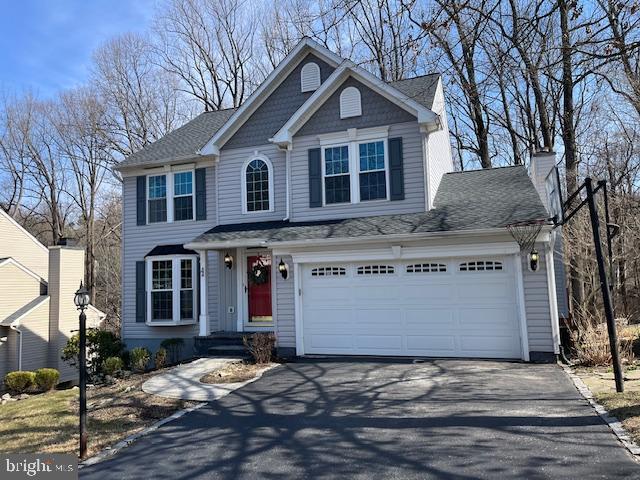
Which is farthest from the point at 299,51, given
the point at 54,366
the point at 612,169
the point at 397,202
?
the point at 612,169

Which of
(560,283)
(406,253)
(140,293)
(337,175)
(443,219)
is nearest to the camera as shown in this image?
(406,253)

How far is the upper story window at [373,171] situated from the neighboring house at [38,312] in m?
12.4

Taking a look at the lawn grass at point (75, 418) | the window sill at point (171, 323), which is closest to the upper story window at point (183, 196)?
the window sill at point (171, 323)

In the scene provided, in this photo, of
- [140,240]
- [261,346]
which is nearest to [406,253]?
[261,346]

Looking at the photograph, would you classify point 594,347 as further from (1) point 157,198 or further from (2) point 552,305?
(1) point 157,198

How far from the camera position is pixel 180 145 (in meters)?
14.7

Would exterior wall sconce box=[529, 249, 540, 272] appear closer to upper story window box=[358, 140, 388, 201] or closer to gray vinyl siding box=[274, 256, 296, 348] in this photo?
upper story window box=[358, 140, 388, 201]

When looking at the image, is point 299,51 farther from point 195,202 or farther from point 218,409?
point 218,409

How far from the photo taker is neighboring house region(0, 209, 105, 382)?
16.8 metres

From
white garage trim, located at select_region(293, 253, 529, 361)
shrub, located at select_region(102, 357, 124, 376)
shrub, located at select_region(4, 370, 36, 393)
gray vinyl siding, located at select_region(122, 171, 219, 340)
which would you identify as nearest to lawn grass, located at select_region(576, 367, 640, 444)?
white garage trim, located at select_region(293, 253, 529, 361)

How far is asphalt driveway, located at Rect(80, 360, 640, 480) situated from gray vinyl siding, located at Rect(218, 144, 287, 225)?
5.58 meters

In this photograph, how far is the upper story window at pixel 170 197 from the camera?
558 inches

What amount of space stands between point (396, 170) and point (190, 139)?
7.07 meters

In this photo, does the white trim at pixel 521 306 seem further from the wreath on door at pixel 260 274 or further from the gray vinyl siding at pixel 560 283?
the wreath on door at pixel 260 274
